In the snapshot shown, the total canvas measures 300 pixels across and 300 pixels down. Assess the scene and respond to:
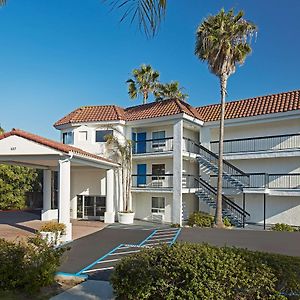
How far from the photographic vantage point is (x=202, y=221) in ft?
68.6

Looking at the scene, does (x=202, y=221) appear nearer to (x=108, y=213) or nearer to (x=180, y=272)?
(x=108, y=213)

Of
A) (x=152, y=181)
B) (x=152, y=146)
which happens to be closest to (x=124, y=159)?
(x=152, y=146)

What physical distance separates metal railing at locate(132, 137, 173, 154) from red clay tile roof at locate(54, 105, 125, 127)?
2.65 meters

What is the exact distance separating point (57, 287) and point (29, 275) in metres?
1.27

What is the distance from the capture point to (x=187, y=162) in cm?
2594

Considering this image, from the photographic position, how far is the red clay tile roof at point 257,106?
2215cm

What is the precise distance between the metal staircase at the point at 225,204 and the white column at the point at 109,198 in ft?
21.8

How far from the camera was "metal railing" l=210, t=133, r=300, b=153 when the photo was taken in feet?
72.7

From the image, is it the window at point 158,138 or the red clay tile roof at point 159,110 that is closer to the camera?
the red clay tile roof at point 159,110

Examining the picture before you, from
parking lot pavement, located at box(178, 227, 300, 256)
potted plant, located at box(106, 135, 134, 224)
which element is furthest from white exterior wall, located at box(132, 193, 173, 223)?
parking lot pavement, located at box(178, 227, 300, 256)

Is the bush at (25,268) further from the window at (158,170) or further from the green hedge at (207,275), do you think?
the window at (158,170)

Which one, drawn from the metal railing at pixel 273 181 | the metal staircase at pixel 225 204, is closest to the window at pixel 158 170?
the metal staircase at pixel 225 204

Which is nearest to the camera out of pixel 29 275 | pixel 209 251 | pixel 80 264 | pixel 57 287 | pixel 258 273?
pixel 258 273

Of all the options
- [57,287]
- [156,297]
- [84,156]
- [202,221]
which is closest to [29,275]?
[57,287]
